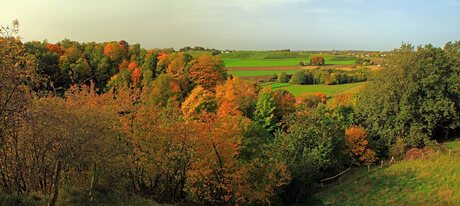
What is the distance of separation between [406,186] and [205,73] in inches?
1477

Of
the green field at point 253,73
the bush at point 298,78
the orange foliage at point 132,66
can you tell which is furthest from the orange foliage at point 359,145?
the green field at point 253,73

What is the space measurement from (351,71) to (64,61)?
2911 inches

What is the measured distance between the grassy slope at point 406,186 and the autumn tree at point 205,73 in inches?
1213

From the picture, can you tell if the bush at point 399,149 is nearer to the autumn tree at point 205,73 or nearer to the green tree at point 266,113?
the green tree at point 266,113

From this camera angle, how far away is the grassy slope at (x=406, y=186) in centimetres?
2933

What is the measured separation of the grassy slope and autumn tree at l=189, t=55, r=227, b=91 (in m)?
30.8

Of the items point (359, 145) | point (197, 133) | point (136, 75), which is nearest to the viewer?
point (197, 133)

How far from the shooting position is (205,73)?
204 ft

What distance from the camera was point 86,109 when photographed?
1864 centimetres

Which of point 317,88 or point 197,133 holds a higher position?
point 197,133

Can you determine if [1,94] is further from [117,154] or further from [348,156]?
[348,156]

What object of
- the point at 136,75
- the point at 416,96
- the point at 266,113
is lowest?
the point at 266,113

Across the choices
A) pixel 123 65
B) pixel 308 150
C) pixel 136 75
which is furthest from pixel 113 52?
pixel 308 150

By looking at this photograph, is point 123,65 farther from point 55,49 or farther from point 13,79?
point 13,79
